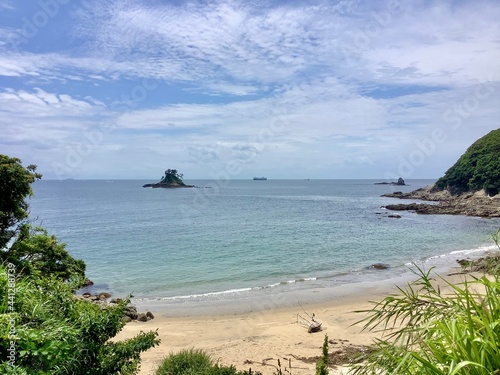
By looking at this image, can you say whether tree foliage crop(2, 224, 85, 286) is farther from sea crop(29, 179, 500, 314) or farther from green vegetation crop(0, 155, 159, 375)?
green vegetation crop(0, 155, 159, 375)

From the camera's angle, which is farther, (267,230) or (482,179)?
(482,179)

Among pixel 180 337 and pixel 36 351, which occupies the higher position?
pixel 36 351

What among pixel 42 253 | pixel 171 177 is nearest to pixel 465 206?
pixel 42 253

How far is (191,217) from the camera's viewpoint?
66.9m

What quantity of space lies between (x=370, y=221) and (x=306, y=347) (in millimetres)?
46718

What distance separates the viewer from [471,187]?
83.6 m

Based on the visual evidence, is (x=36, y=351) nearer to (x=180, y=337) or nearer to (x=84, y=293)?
(x=180, y=337)

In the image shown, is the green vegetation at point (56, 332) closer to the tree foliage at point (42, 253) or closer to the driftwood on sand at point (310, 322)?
the tree foliage at point (42, 253)

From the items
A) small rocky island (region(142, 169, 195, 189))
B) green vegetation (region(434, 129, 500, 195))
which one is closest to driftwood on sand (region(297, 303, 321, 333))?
green vegetation (region(434, 129, 500, 195))

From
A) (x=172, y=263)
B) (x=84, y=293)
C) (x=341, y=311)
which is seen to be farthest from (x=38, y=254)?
(x=172, y=263)

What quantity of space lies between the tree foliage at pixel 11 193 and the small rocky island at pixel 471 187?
66.3 meters

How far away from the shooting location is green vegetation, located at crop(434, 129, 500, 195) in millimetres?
77300

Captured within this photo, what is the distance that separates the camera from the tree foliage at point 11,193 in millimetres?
14375

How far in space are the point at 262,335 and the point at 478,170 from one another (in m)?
82.7
